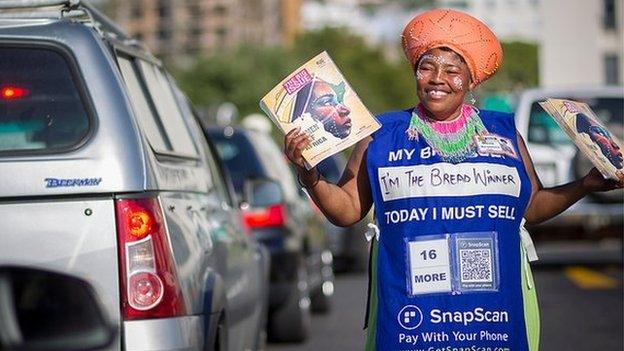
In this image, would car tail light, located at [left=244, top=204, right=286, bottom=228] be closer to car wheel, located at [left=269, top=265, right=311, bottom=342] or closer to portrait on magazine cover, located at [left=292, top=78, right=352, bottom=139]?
car wheel, located at [left=269, top=265, right=311, bottom=342]

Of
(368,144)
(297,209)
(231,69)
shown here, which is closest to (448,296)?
(368,144)

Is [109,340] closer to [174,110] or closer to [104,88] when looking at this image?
[104,88]

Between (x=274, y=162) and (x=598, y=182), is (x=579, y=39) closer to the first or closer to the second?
(x=274, y=162)

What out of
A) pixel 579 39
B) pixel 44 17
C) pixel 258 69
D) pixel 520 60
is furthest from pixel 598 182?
pixel 520 60

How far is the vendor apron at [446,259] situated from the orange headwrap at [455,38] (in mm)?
313

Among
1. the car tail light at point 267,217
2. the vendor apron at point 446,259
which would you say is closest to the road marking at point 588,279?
the car tail light at point 267,217

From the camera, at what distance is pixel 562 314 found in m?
15.0

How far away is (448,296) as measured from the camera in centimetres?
527

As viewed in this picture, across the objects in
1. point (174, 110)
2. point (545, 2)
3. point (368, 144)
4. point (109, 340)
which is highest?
point (545, 2)

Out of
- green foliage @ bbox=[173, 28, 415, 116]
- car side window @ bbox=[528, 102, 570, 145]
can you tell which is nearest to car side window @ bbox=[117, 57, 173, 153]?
car side window @ bbox=[528, 102, 570, 145]

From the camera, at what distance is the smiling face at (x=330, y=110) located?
522 centimetres

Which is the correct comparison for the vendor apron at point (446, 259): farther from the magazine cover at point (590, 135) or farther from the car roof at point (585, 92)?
the car roof at point (585, 92)

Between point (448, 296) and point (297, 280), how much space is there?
767 centimetres

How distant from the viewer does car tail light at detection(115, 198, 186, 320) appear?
5.91 m
